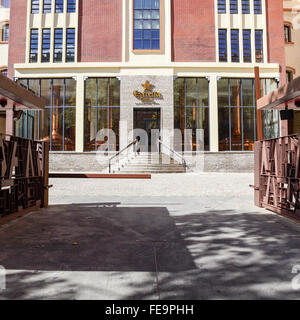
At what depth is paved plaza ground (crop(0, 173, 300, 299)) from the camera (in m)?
2.57

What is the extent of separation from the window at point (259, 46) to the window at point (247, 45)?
58 cm

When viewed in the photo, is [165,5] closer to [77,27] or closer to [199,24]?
[199,24]

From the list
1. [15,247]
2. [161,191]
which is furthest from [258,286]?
[161,191]

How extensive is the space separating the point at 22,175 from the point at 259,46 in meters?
23.1

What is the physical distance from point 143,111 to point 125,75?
10.7ft

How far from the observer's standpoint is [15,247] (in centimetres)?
389

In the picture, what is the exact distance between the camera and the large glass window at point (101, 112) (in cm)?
2280

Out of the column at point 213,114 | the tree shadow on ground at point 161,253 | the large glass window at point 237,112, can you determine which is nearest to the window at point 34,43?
the column at point 213,114

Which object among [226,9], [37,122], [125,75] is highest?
[226,9]

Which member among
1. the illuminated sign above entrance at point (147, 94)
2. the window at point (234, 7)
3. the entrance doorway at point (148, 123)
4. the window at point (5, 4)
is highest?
the window at point (5, 4)

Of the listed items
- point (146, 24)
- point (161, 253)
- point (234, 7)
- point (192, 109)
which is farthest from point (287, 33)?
point (161, 253)

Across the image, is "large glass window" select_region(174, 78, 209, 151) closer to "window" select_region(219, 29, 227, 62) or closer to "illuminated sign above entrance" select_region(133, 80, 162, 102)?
"illuminated sign above entrance" select_region(133, 80, 162, 102)

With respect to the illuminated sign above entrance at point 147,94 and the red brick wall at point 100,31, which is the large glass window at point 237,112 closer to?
the illuminated sign above entrance at point 147,94

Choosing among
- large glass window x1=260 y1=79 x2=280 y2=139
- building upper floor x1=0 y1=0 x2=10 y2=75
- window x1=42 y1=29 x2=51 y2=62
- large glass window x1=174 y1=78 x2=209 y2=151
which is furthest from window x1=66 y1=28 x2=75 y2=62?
large glass window x1=260 y1=79 x2=280 y2=139
